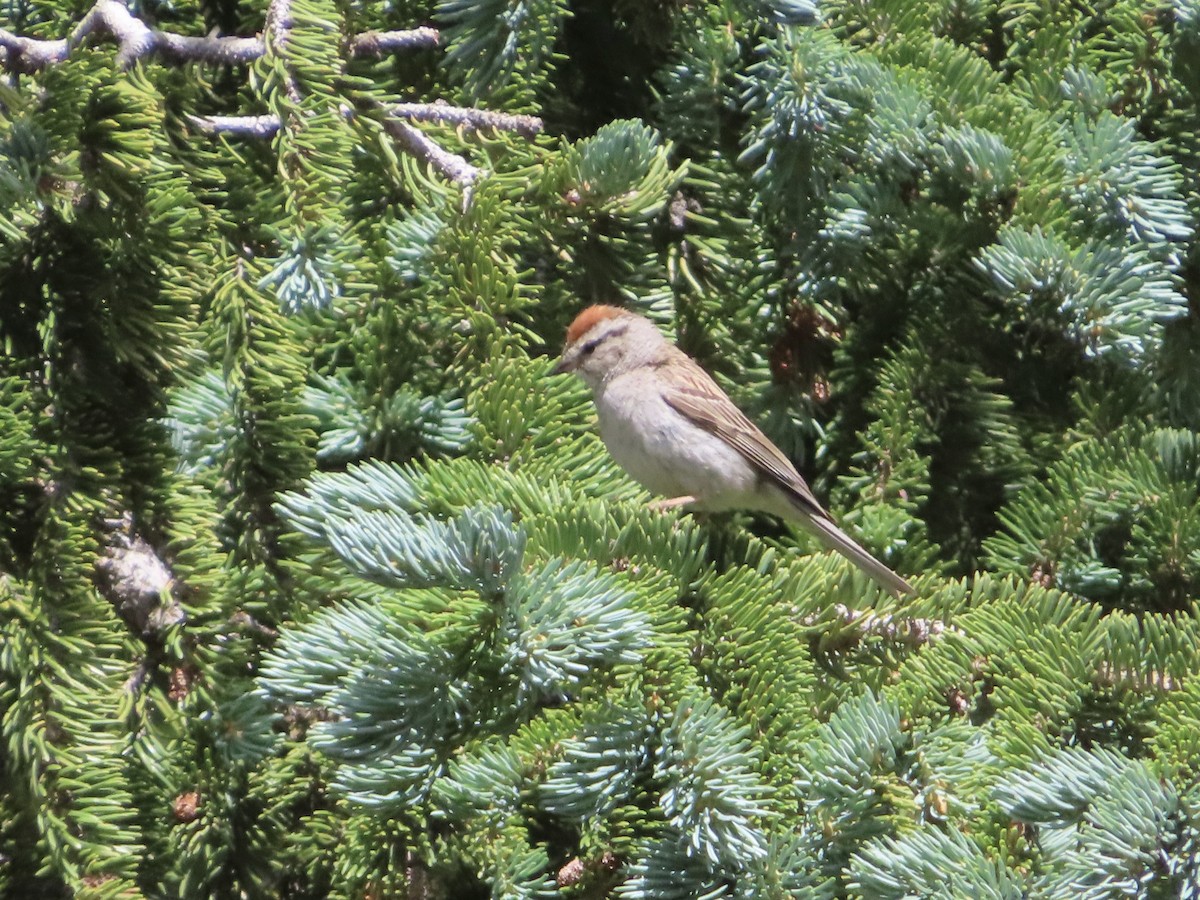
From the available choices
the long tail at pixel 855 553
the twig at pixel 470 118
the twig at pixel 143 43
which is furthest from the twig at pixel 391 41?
the long tail at pixel 855 553

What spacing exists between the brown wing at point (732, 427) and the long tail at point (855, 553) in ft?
0.12

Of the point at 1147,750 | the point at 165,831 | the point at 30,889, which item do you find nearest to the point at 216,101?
the point at 165,831

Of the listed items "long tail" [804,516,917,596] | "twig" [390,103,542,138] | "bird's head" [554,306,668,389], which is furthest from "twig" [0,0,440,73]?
"long tail" [804,516,917,596]

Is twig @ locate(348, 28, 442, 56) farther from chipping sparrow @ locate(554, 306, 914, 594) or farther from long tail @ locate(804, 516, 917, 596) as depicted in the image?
long tail @ locate(804, 516, 917, 596)

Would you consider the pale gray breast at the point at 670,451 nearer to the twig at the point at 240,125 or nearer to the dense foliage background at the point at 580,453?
the dense foliage background at the point at 580,453

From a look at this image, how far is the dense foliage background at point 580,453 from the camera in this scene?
1.32 meters

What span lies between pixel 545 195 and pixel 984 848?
1.25m

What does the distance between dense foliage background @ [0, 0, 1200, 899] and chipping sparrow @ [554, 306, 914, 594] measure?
74 millimetres

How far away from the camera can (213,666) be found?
5.70 ft

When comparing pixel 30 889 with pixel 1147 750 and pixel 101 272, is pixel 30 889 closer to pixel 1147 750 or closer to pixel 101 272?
pixel 101 272

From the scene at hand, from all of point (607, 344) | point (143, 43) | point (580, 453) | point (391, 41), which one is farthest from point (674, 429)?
point (143, 43)

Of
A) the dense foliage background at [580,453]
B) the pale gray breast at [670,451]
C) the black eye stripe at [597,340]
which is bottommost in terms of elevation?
Answer: the pale gray breast at [670,451]

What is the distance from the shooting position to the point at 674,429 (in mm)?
2627

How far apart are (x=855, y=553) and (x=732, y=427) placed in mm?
694
